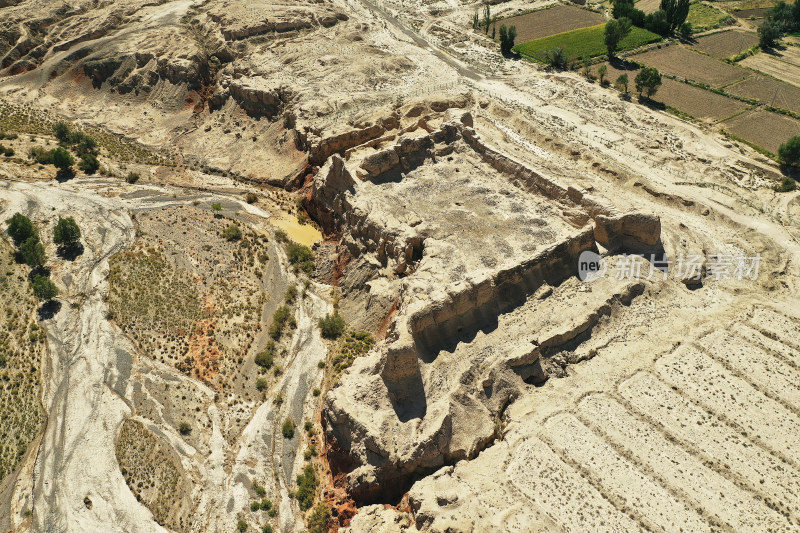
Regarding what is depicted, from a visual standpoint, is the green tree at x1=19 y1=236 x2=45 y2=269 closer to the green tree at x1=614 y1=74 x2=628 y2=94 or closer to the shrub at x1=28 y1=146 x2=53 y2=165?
the shrub at x1=28 y1=146 x2=53 y2=165

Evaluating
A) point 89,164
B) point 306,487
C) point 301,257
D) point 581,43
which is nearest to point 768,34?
point 581,43

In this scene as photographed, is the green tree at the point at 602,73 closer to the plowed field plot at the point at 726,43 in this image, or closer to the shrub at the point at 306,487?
the plowed field plot at the point at 726,43

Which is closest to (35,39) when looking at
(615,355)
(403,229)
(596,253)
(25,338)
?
(25,338)

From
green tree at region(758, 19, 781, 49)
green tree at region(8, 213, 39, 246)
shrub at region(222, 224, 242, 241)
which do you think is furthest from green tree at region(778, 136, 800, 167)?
green tree at region(8, 213, 39, 246)

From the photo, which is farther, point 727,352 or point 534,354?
point 727,352

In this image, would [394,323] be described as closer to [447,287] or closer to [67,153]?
[447,287]

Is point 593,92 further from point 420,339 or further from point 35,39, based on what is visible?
point 35,39

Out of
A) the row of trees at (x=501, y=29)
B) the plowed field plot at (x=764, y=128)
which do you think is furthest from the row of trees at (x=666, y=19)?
the plowed field plot at (x=764, y=128)
